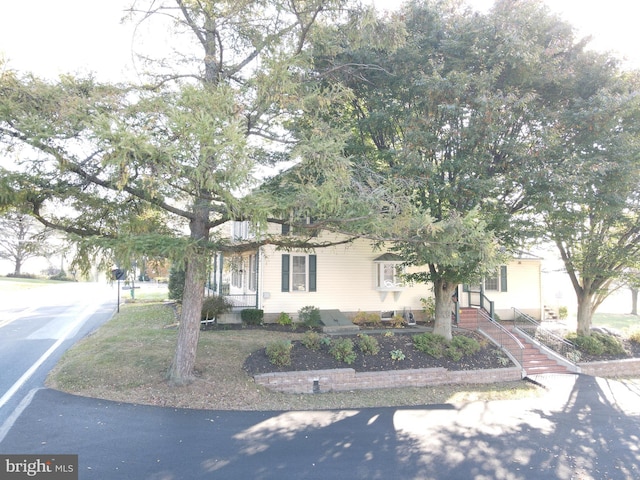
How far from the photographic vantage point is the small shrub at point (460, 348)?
11818 mm

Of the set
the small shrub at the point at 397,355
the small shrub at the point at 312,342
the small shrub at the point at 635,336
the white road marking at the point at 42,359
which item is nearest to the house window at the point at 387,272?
the small shrub at the point at 397,355

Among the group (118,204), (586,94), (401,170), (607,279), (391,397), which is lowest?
(391,397)

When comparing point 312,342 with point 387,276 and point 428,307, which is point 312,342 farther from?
point 428,307

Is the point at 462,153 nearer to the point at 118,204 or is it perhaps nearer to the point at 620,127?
the point at 620,127

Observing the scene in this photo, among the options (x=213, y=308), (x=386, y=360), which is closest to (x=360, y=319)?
(x=386, y=360)

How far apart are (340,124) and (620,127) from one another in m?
7.87

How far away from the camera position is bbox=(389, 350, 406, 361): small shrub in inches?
432

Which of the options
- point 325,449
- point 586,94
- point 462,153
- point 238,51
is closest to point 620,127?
point 586,94

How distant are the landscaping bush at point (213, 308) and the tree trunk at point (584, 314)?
45.5ft

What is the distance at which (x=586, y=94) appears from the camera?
1102cm

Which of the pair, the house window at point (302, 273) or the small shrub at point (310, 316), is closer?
the small shrub at point (310, 316)

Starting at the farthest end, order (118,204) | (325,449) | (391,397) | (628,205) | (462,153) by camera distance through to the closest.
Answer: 1. (628,205)
2. (462,153)
3. (391,397)
4. (118,204)
5. (325,449)

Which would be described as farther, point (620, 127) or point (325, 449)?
point (620, 127)

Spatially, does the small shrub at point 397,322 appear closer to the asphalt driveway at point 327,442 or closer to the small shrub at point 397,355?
the small shrub at point 397,355
